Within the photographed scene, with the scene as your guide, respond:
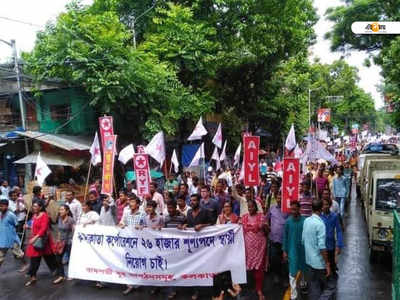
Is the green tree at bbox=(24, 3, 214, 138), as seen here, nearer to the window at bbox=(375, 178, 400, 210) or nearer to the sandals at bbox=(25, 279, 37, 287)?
the sandals at bbox=(25, 279, 37, 287)

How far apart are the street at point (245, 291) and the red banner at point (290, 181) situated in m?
1.52

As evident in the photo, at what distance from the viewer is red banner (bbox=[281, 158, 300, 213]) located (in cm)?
758

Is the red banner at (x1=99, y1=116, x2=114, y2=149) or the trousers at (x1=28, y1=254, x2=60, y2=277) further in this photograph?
the red banner at (x1=99, y1=116, x2=114, y2=149)

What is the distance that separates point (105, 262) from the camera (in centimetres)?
776

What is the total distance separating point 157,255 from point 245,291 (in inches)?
62.7

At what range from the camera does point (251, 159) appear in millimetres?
8883

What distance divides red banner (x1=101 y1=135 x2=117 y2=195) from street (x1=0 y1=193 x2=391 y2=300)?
2.12 meters

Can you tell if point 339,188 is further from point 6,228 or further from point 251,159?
point 6,228

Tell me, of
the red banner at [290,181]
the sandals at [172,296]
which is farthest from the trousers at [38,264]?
the red banner at [290,181]

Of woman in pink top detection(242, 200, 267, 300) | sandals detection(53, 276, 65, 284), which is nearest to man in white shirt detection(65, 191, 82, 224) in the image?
sandals detection(53, 276, 65, 284)

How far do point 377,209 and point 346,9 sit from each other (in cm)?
1716

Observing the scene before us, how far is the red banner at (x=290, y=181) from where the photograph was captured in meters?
7.58

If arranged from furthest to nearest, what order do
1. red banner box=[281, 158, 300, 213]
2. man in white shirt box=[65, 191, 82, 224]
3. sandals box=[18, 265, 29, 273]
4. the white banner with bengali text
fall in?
man in white shirt box=[65, 191, 82, 224] < sandals box=[18, 265, 29, 273] < red banner box=[281, 158, 300, 213] < the white banner with bengali text

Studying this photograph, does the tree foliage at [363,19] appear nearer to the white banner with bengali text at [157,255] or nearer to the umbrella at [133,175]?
the umbrella at [133,175]
